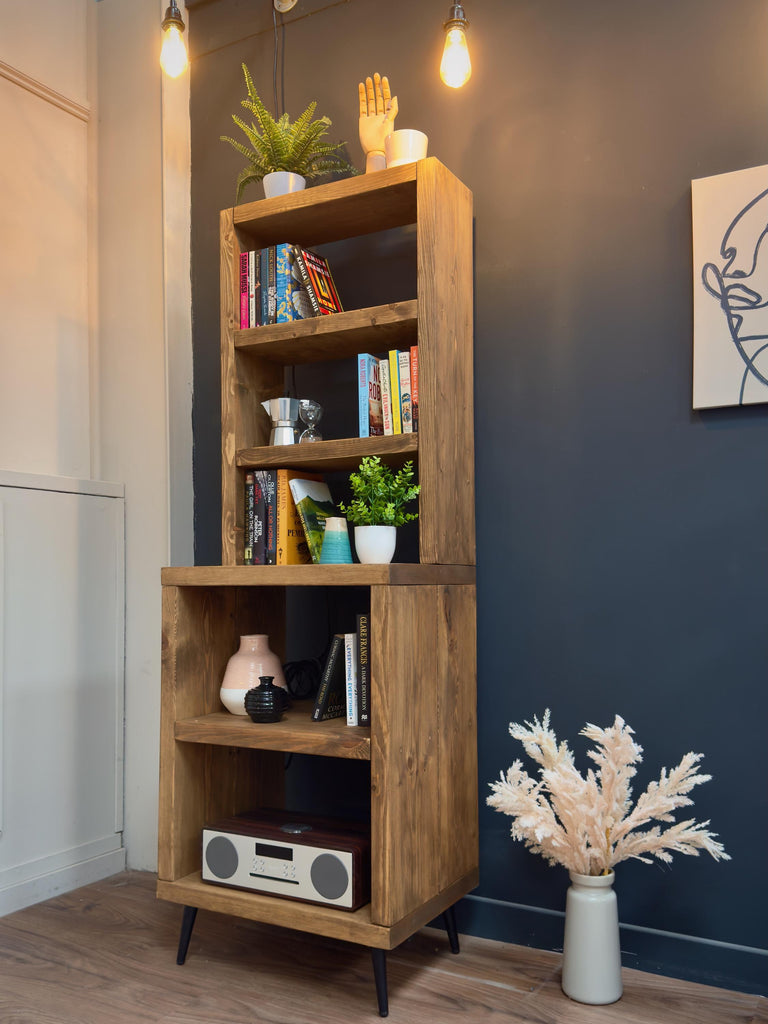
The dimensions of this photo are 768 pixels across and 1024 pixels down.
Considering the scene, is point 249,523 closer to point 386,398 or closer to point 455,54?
point 386,398

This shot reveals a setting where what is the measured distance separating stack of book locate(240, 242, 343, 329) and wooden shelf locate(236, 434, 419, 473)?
0.31 metres

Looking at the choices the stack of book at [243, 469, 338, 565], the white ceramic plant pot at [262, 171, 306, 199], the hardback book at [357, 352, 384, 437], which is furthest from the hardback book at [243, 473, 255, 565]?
the white ceramic plant pot at [262, 171, 306, 199]

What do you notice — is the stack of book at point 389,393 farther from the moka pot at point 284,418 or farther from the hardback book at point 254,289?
the hardback book at point 254,289

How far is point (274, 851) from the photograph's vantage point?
1.83m

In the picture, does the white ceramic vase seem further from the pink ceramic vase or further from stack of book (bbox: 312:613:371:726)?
the pink ceramic vase

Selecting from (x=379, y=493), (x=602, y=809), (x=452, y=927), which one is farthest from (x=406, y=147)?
(x=452, y=927)

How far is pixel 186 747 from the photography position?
2.00 meters

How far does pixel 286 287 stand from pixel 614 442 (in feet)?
2.81

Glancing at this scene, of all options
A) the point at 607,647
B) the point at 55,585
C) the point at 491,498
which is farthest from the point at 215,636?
the point at 607,647

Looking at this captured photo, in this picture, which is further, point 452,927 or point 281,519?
point 281,519

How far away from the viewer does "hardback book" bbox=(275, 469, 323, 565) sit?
2.05 metres

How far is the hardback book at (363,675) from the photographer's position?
1.81 metres

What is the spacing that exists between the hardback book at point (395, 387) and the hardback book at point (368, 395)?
4 centimetres

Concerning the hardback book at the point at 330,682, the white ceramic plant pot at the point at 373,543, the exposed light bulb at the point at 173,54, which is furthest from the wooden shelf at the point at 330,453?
the exposed light bulb at the point at 173,54
